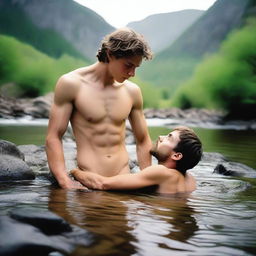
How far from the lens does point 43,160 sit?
22.7 feet

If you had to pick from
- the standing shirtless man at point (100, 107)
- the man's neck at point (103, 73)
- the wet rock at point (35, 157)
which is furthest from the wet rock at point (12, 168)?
the man's neck at point (103, 73)

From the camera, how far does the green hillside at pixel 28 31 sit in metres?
98.7

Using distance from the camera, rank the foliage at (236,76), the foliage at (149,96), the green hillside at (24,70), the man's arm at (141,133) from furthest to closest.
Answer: the foliage at (149,96) < the green hillside at (24,70) < the foliage at (236,76) < the man's arm at (141,133)

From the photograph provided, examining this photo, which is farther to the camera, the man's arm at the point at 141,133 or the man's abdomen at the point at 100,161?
the man's arm at the point at 141,133

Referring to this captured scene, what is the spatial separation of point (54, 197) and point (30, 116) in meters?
28.8

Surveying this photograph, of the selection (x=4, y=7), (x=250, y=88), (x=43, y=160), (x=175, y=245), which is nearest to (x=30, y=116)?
(x=250, y=88)

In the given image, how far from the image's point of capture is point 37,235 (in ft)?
7.72

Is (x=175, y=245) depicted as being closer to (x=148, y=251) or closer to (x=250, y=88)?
(x=148, y=251)

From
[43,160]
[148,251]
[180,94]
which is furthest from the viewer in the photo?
[180,94]

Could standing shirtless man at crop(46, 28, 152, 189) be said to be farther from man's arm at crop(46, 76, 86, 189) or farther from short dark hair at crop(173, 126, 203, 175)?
short dark hair at crop(173, 126, 203, 175)

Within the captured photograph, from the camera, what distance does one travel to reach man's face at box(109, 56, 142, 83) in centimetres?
432

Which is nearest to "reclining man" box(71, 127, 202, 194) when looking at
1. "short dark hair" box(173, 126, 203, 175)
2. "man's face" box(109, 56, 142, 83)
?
"short dark hair" box(173, 126, 203, 175)

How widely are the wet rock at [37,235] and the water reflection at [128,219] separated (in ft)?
0.32

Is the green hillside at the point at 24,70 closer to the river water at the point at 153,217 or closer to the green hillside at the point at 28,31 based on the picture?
the green hillside at the point at 28,31
